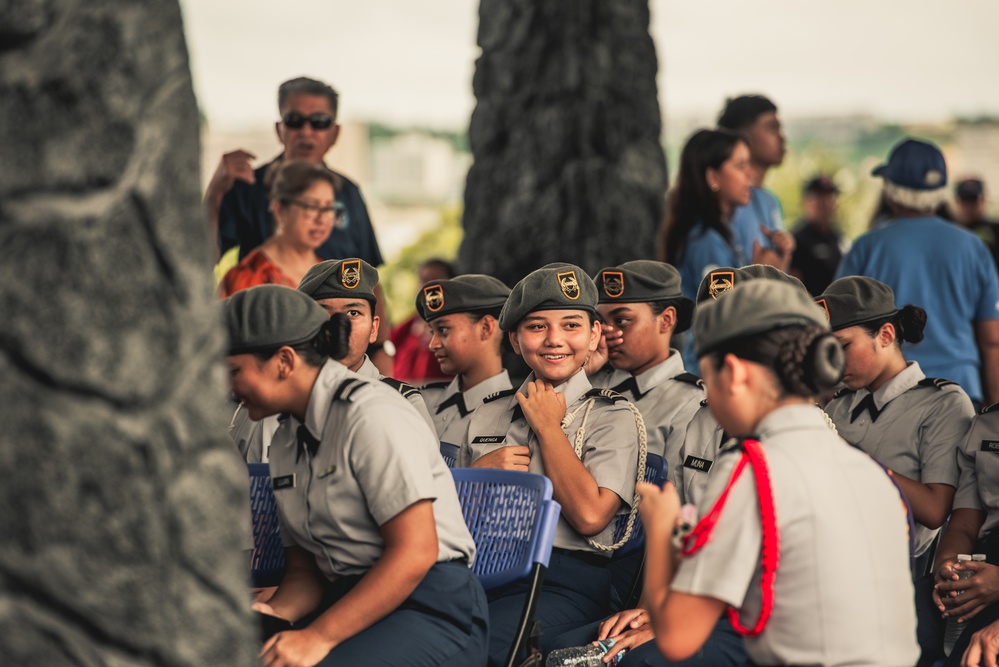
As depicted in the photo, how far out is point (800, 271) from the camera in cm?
714

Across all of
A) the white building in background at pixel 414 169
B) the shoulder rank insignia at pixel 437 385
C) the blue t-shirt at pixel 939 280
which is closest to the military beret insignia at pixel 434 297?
the shoulder rank insignia at pixel 437 385

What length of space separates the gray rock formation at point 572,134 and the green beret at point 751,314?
4520mm

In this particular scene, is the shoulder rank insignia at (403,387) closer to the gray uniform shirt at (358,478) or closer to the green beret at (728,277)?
the green beret at (728,277)

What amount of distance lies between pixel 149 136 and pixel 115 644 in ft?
2.08

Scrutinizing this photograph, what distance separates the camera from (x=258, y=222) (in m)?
5.19

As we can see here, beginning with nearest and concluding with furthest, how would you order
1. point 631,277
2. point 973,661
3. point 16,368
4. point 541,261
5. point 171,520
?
1. point 16,368
2. point 171,520
3. point 973,661
4. point 631,277
5. point 541,261

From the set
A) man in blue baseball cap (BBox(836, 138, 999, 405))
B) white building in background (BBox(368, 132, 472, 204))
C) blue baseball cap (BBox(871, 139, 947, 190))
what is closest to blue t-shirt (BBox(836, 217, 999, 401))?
man in blue baseball cap (BBox(836, 138, 999, 405))

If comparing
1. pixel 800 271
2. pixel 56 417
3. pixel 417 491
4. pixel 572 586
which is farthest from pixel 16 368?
pixel 800 271

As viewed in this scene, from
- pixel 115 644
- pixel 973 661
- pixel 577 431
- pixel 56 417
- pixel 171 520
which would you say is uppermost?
pixel 56 417

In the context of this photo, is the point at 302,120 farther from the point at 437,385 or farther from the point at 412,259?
the point at 412,259

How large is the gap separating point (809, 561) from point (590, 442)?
1421 millimetres

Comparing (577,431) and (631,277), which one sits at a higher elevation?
(631,277)

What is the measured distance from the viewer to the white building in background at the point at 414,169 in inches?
578

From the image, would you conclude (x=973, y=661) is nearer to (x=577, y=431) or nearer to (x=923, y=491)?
(x=923, y=491)
